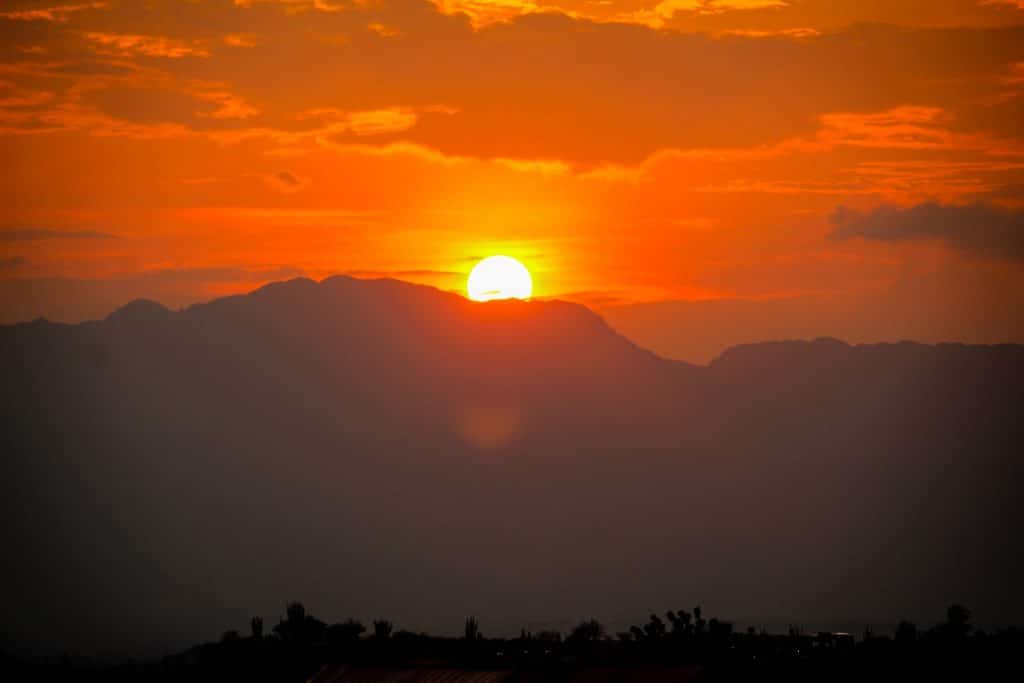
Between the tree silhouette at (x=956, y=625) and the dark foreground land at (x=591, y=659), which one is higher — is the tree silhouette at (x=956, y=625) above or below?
above

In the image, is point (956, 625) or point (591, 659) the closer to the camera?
point (591, 659)

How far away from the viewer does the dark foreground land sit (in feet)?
237

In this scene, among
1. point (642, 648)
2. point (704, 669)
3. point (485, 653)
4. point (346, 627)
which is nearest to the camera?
point (704, 669)

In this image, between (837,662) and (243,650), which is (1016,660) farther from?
(243,650)

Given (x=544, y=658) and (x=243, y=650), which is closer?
(x=544, y=658)

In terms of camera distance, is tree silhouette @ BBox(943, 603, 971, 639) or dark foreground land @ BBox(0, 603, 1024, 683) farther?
tree silhouette @ BBox(943, 603, 971, 639)

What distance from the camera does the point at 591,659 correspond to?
264ft

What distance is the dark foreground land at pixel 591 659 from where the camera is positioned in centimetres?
7225

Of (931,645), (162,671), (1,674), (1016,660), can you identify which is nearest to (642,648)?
(931,645)

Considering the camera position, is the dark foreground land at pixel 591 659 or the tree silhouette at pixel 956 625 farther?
the tree silhouette at pixel 956 625

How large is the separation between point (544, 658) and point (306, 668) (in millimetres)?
24767

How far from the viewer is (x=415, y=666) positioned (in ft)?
242

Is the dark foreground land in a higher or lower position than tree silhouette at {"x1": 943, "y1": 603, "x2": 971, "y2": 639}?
lower

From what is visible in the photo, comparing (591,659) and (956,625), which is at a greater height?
(956,625)
